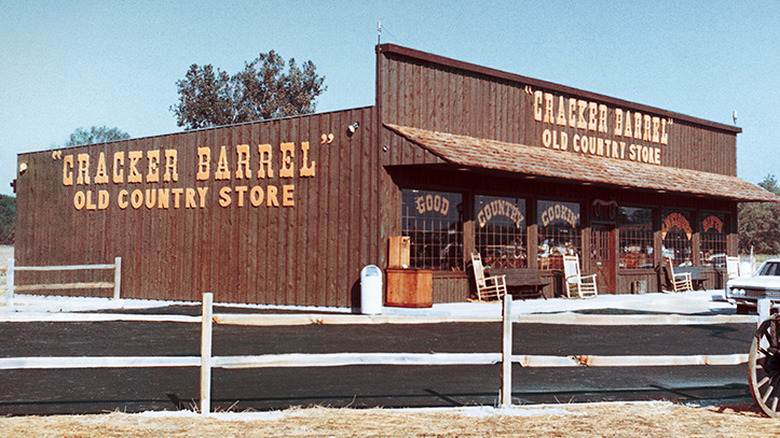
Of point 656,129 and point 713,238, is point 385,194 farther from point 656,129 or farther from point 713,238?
point 713,238

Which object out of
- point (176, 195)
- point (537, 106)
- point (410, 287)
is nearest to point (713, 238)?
point (537, 106)

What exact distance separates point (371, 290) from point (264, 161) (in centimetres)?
506

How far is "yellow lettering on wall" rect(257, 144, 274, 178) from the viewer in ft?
68.0

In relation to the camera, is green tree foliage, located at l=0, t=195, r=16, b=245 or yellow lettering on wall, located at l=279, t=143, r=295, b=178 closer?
yellow lettering on wall, located at l=279, t=143, r=295, b=178

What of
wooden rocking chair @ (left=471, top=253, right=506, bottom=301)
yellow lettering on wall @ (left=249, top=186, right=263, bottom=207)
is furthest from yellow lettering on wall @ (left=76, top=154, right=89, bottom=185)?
wooden rocking chair @ (left=471, top=253, right=506, bottom=301)

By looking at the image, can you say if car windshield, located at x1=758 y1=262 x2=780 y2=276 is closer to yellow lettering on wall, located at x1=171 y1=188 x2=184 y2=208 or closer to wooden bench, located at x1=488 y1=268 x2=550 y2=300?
wooden bench, located at x1=488 y1=268 x2=550 y2=300

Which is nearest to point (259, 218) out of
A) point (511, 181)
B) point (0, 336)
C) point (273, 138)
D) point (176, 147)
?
point (273, 138)

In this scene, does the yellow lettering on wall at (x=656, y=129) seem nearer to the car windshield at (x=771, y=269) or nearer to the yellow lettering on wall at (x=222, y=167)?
the car windshield at (x=771, y=269)

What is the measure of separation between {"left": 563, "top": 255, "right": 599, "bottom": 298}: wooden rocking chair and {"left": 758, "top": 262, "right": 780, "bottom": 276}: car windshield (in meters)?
5.08

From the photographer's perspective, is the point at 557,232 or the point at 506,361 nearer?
the point at 506,361

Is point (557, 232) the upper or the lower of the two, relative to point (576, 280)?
upper

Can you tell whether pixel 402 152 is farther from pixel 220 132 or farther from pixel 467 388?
pixel 467 388

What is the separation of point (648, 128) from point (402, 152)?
11.9 metres

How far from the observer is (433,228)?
19906mm
